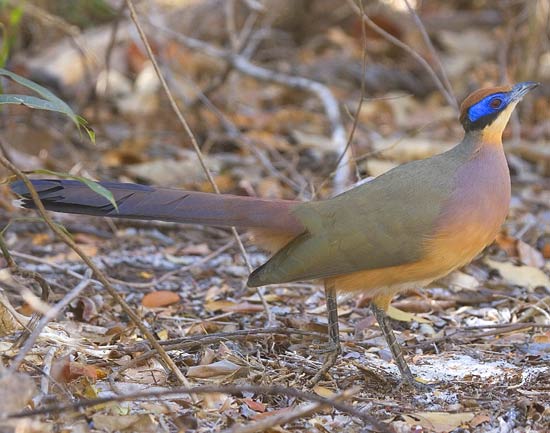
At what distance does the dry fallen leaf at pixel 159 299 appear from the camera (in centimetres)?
443

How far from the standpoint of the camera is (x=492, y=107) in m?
3.74

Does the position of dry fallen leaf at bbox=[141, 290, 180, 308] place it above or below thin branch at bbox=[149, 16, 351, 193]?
below

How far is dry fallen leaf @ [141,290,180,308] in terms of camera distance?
A: 4430mm

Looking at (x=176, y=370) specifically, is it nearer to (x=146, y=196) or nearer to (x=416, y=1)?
(x=146, y=196)

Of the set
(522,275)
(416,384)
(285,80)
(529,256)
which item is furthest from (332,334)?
(285,80)

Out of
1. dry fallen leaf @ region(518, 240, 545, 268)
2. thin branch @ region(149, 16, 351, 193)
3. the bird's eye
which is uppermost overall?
thin branch @ region(149, 16, 351, 193)

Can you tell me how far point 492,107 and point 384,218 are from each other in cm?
64

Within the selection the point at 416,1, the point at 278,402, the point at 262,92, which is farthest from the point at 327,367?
the point at 416,1

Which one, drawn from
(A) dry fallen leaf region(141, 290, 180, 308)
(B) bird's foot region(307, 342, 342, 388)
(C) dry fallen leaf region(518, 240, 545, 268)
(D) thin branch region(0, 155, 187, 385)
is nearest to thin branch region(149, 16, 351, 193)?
(C) dry fallen leaf region(518, 240, 545, 268)

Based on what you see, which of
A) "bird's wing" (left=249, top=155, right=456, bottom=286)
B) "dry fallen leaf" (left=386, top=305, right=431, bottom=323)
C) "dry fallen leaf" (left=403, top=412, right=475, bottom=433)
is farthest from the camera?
"dry fallen leaf" (left=386, top=305, right=431, bottom=323)

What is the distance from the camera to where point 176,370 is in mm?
3031

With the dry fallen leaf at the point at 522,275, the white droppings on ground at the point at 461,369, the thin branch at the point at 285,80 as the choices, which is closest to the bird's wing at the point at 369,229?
the white droppings on ground at the point at 461,369

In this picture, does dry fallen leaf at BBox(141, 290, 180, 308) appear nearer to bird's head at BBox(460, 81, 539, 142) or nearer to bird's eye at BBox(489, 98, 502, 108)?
bird's head at BBox(460, 81, 539, 142)

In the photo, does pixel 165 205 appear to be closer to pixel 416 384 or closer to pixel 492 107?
pixel 416 384
